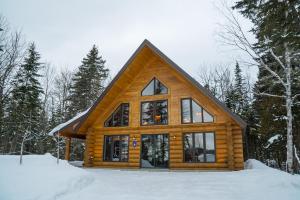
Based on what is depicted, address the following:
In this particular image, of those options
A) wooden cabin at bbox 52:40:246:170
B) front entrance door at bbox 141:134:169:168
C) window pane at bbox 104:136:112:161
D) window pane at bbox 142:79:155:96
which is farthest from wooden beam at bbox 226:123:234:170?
window pane at bbox 104:136:112:161

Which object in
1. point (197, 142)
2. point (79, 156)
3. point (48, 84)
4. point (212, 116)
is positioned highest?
point (48, 84)

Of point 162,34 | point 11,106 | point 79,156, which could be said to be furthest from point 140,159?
point 162,34

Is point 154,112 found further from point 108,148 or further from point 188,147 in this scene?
point 108,148

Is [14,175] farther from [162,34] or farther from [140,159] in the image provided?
[162,34]

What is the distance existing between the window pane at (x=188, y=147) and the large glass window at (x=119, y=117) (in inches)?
155

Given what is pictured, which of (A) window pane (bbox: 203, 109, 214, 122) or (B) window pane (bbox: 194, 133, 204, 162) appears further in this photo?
(A) window pane (bbox: 203, 109, 214, 122)

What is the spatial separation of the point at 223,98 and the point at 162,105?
17000 millimetres

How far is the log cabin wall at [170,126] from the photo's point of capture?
13305 millimetres

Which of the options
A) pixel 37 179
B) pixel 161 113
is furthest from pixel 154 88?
pixel 37 179

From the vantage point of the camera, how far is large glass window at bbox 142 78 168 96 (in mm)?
15473

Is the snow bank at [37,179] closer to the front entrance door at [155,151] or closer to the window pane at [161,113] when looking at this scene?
the front entrance door at [155,151]

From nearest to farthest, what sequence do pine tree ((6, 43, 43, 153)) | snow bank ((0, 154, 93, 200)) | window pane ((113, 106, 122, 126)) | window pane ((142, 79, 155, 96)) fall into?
snow bank ((0, 154, 93, 200)) < window pane ((142, 79, 155, 96)) < window pane ((113, 106, 122, 126)) < pine tree ((6, 43, 43, 153))

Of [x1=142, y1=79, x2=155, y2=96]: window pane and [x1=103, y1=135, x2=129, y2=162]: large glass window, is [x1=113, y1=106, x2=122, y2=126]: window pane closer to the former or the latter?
[x1=103, y1=135, x2=129, y2=162]: large glass window

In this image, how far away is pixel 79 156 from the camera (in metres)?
27.8
